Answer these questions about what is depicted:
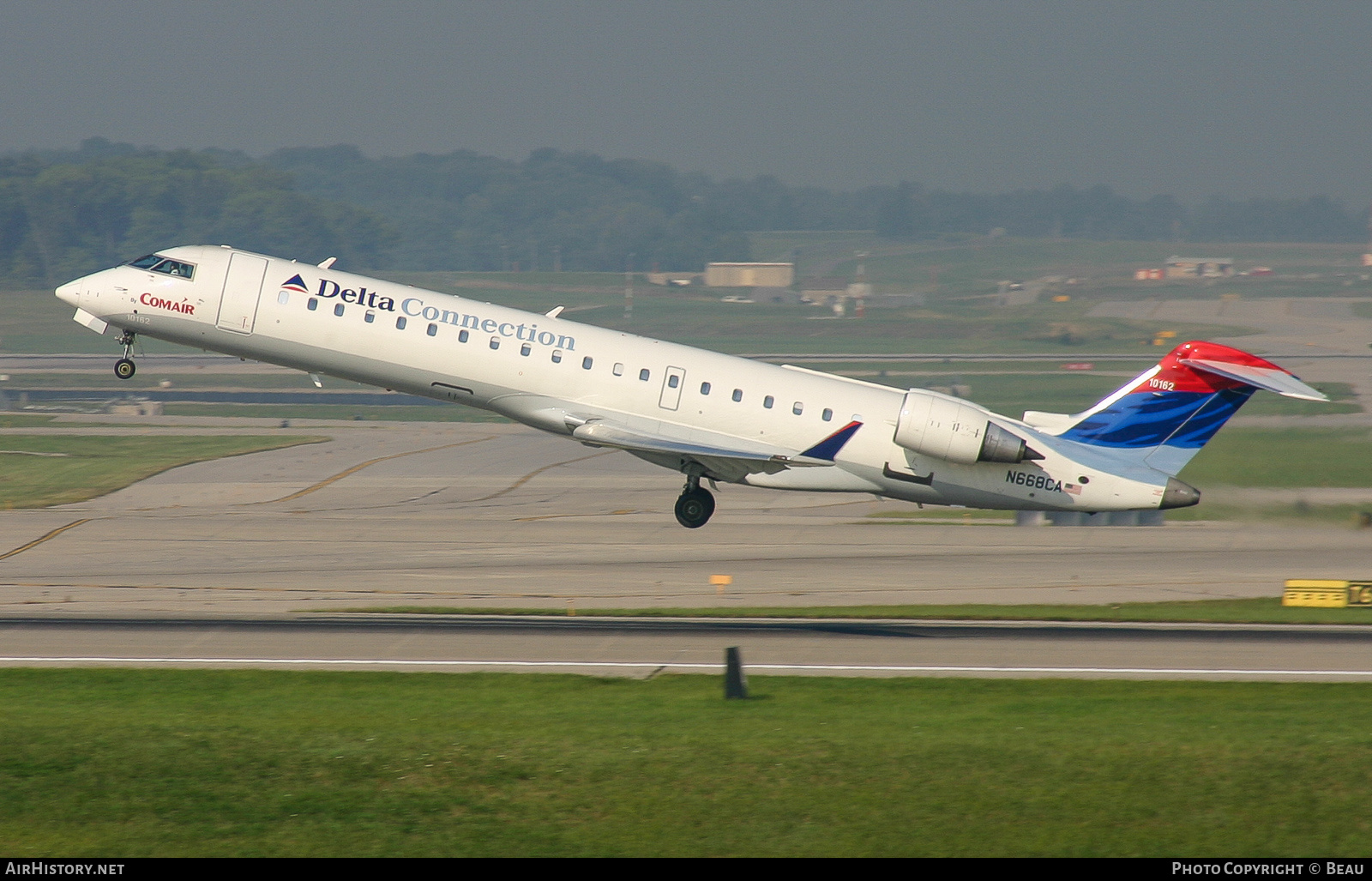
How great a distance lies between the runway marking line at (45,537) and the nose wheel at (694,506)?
58.1ft

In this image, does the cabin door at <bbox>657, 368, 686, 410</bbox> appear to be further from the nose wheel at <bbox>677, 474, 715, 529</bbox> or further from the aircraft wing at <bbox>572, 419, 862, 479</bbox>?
the nose wheel at <bbox>677, 474, 715, 529</bbox>

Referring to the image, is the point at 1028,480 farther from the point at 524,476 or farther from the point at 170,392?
the point at 170,392

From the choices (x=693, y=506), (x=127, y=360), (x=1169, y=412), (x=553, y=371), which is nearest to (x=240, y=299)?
(x=127, y=360)

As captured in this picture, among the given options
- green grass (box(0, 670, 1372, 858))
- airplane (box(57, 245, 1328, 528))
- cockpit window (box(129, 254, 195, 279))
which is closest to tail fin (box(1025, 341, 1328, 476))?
airplane (box(57, 245, 1328, 528))

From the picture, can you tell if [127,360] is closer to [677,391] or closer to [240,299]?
[240,299]

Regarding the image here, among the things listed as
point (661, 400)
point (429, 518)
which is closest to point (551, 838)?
point (661, 400)

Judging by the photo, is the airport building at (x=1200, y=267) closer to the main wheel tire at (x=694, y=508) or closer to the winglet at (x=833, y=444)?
the main wheel tire at (x=694, y=508)

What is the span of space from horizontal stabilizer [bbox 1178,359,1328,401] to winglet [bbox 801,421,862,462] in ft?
26.5

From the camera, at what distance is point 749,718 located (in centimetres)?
1856

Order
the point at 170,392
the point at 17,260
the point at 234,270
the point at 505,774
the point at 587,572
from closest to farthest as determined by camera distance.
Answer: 1. the point at 505,774
2. the point at 234,270
3. the point at 587,572
4. the point at 170,392
5. the point at 17,260

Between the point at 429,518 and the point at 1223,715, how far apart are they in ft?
92.1

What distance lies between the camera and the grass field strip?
23.5 meters

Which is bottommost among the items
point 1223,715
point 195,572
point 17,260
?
point 195,572

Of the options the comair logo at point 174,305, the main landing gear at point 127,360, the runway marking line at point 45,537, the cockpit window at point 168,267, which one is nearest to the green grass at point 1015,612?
the comair logo at point 174,305
